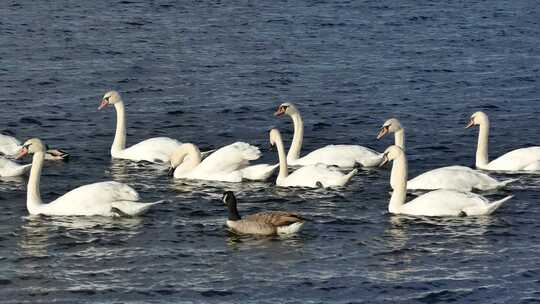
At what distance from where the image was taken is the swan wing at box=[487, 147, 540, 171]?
27703 millimetres

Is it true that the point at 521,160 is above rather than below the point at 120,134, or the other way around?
below

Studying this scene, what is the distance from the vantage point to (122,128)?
1198 inches

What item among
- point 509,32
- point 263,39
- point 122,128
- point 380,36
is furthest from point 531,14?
point 122,128

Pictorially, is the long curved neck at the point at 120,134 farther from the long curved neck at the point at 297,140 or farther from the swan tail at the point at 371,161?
the swan tail at the point at 371,161

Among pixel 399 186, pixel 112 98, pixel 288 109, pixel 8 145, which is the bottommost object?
pixel 399 186

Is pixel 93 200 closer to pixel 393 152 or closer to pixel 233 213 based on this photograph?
pixel 233 213

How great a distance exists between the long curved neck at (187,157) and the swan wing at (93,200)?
340 cm

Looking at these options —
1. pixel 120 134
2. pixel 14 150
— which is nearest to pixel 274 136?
pixel 120 134

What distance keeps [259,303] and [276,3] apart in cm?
3216

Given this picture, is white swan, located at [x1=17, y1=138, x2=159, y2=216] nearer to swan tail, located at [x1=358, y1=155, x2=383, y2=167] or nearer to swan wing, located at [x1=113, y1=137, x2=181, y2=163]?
swan wing, located at [x1=113, y1=137, x2=181, y2=163]

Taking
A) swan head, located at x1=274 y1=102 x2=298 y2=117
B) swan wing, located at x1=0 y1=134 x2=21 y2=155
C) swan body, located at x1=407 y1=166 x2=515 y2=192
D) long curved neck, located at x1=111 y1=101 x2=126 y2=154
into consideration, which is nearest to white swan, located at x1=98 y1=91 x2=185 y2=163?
long curved neck, located at x1=111 y1=101 x2=126 y2=154

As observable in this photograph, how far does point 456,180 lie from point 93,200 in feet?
21.5

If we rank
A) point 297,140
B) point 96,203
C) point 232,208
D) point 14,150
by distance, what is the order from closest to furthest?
point 232,208
point 96,203
point 14,150
point 297,140

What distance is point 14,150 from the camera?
2908cm
